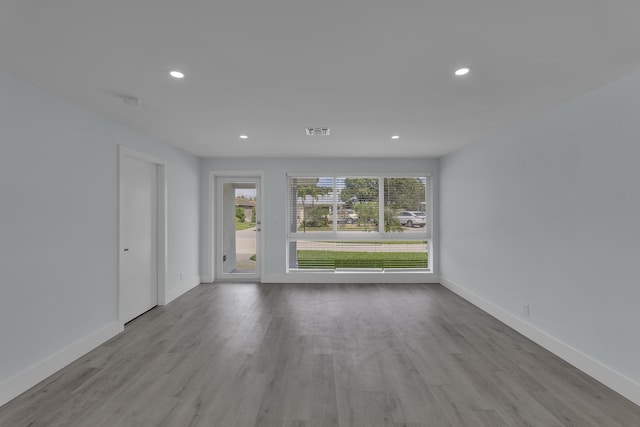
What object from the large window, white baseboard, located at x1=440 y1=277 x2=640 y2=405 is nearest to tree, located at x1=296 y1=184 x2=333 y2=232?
the large window

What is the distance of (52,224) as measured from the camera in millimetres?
2715

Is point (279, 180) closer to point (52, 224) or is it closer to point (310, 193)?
point (310, 193)

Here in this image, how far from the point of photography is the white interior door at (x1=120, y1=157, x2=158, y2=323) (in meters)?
3.87

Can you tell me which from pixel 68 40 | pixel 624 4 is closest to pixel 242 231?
pixel 68 40

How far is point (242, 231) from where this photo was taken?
20.4 ft

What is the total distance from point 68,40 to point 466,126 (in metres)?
3.83

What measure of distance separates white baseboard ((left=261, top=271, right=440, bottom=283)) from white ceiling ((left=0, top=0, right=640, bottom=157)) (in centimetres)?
334

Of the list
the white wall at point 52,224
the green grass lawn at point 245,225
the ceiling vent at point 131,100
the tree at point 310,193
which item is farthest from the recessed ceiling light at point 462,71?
the green grass lawn at point 245,225

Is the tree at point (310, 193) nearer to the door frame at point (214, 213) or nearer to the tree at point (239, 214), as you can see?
the door frame at point (214, 213)

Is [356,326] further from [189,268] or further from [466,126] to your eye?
[189,268]

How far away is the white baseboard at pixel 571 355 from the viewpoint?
2.36 m

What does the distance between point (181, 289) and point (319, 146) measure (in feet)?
10.8

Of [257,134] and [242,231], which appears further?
[242,231]

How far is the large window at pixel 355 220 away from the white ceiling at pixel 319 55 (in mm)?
2658
